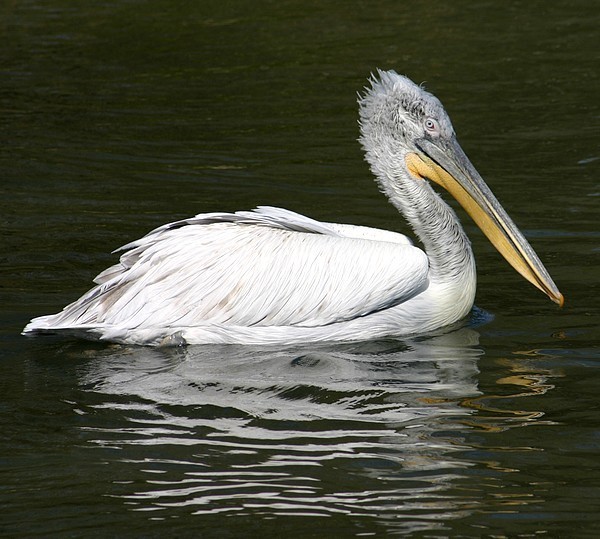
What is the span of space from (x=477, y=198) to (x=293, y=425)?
6.10ft

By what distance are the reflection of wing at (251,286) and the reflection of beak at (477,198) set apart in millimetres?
483

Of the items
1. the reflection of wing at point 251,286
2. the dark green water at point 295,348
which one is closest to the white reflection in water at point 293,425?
the dark green water at point 295,348

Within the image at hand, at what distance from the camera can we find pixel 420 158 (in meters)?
6.02

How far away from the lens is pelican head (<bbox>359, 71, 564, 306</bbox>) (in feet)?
19.4

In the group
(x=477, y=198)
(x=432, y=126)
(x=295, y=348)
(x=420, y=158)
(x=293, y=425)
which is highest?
(x=432, y=126)

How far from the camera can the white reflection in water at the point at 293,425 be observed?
3934 mm

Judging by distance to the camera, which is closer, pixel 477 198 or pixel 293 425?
pixel 293 425

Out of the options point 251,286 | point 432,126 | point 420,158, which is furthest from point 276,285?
point 432,126

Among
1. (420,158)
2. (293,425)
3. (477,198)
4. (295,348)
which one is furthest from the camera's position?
(420,158)

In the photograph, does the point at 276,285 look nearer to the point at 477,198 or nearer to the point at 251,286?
the point at 251,286

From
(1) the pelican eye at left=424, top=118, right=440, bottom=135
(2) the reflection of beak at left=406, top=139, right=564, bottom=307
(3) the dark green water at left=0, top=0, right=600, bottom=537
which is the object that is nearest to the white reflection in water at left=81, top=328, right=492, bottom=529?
(3) the dark green water at left=0, top=0, right=600, bottom=537

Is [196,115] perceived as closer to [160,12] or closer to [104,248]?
[104,248]

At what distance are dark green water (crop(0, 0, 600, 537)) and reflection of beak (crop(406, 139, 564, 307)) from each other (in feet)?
0.94

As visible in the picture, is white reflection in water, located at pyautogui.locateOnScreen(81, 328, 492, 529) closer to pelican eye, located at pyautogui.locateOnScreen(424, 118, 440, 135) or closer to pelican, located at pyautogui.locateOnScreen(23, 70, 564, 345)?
pelican, located at pyautogui.locateOnScreen(23, 70, 564, 345)
